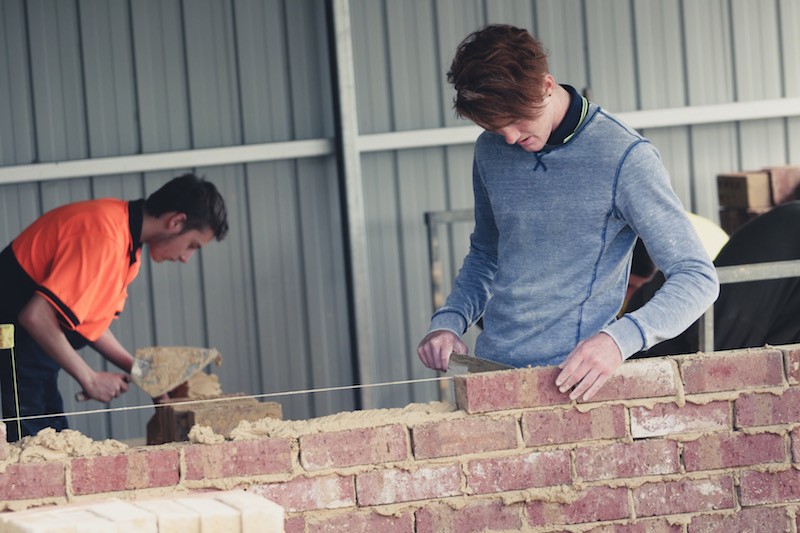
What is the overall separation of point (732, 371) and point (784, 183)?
14.1 feet

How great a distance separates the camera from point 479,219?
3.28 m

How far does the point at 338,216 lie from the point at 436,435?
15.6 feet

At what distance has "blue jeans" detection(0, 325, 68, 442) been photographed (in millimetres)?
4703

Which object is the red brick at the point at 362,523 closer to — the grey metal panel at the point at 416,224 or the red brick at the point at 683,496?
the red brick at the point at 683,496

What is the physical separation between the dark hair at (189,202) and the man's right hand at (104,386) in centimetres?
70

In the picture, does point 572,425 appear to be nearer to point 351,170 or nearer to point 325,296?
point 351,170

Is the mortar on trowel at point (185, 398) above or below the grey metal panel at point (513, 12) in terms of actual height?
below

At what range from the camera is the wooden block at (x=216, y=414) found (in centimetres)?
418

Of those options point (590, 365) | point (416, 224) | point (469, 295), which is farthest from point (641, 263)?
point (416, 224)

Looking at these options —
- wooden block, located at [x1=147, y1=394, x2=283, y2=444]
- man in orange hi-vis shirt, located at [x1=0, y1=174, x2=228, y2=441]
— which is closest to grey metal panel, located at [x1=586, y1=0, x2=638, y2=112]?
man in orange hi-vis shirt, located at [x1=0, y1=174, x2=228, y2=441]

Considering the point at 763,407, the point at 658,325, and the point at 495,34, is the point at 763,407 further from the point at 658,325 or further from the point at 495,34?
the point at 495,34

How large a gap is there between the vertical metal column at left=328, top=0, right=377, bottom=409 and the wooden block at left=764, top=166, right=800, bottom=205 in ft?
8.12

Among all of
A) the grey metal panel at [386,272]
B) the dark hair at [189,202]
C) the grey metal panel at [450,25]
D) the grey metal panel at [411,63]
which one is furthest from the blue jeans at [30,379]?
the grey metal panel at [450,25]

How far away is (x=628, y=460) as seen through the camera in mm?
2922
